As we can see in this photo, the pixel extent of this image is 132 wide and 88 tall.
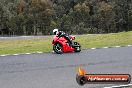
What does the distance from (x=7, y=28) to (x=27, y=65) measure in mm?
43142

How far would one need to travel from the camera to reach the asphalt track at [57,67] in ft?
33.1

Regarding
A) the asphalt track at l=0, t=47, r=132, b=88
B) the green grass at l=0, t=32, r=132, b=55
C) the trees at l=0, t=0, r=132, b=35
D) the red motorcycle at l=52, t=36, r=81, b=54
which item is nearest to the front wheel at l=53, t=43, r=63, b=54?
the red motorcycle at l=52, t=36, r=81, b=54

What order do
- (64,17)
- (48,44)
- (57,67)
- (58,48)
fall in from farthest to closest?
(64,17), (48,44), (58,48), (57,67)

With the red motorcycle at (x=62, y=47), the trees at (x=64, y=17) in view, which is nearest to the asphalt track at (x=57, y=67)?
the red motorcycle at (x=62, y=47)

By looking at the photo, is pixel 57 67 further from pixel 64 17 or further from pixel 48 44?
pixel 64 17

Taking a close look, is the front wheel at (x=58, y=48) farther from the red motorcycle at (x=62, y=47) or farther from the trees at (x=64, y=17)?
the trees at (x=64, y=17)

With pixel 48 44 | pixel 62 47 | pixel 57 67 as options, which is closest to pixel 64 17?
pixel 48 44

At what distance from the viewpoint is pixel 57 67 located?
12.3m

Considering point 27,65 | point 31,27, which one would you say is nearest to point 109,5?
point 31,27

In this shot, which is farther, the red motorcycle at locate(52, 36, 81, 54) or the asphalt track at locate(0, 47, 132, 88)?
the red motorcycle at locate(52, 36, 81, 54)

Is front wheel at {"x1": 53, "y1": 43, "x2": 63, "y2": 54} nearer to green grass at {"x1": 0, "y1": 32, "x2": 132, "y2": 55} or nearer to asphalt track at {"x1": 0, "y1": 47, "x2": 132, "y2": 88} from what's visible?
asphalt track at {"x1": 0, "y1": 47, "x2": 132, "y2": 88}

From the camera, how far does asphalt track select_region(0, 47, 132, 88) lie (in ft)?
33.1

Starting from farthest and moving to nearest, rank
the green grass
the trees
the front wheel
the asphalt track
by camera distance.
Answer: the trees → the green grass → the front wheel → the asphalt track

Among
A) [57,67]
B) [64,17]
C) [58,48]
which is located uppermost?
[58,48]
